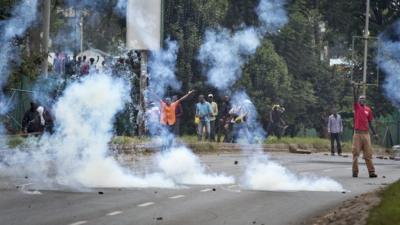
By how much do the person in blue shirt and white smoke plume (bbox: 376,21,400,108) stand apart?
26.8 feet

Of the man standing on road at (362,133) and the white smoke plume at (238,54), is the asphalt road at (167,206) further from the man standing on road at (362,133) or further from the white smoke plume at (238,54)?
the white smoke plume at (238,54)

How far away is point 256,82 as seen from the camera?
30891mm

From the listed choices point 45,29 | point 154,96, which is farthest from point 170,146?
point 45,29

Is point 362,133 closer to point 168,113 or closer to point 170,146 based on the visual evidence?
point 168,113

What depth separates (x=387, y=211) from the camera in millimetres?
11219

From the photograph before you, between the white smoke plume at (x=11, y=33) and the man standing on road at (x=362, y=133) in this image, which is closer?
the man standing on road at (x=362, y=133)

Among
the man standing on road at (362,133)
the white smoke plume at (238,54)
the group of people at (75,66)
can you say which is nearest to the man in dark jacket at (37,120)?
the group of people at (75,66)

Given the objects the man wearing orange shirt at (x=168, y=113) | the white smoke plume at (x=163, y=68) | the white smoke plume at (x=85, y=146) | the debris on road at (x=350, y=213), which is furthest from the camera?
the white smoke plume at (x=163, y=68)

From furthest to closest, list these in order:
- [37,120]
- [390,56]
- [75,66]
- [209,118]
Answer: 1. [390,56]
2. [209,118]
3. [75,66]
4. [37,120]

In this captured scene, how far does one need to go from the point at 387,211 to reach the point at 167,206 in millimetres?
3544

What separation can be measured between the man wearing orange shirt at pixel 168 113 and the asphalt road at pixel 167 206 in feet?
28.1

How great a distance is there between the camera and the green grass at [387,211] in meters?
10.5

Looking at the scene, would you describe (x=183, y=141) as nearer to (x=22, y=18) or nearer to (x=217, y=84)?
(x=217, y=84)

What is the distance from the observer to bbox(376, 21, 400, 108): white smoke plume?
3250cm
